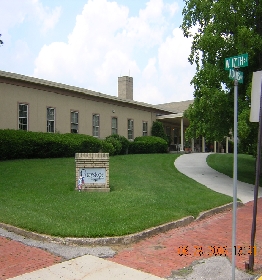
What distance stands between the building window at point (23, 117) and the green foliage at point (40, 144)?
1.34 m

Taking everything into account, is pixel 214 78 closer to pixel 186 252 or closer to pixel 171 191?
pixel 171 191

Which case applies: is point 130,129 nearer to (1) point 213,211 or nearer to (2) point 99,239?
(1) point 213,211

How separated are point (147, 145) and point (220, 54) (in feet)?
43.4

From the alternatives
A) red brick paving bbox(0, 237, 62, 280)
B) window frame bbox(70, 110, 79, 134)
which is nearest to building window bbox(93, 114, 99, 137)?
window frame bbox(70, 110, 79, 134)

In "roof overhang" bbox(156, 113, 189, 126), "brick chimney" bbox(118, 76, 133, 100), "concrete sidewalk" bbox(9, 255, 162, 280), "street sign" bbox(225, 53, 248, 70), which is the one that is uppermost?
"brick chimney" bbox(118, 76, 133, 100)

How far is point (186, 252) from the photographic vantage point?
6.15 m

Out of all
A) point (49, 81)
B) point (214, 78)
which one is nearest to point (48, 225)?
point (214, 78)

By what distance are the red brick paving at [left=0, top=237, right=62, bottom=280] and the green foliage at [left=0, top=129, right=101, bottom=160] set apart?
12.0m

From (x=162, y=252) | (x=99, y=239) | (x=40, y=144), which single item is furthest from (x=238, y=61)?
(x=40, y=144)

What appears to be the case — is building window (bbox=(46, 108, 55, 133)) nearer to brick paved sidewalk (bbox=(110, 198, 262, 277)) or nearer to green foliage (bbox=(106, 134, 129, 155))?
green foliage (bbox=(106, 134, 129, 155))

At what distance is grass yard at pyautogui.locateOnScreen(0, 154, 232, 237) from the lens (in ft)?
23.3

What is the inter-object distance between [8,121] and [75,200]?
466 inches
